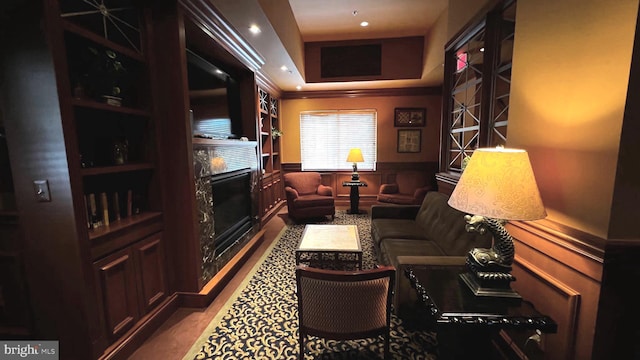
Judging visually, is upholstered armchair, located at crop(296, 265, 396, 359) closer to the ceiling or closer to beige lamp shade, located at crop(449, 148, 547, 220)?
beige lamp shade, located at crop(449, 148, 547, 220)

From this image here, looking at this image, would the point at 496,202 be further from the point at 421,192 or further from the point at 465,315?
the point at 421,192

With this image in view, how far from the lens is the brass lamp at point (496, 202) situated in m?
1.17

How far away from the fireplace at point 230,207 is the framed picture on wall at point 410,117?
3.70m

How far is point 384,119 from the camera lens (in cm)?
595

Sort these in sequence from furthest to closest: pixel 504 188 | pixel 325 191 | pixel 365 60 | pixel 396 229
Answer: pixel 325 191 < pixel 365 60 < pixel 396 229 < pixel 504 188

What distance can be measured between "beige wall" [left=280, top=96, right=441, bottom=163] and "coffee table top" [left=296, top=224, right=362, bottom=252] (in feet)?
10.6

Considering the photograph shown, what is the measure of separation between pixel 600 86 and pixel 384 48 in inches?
171

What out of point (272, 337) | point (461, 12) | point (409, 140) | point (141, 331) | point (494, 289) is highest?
point (461, 12)

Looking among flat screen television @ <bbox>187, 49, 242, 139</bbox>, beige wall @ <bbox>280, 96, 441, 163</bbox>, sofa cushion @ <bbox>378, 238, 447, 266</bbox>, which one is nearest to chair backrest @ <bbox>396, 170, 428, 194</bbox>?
beige wall @ <bbox>280, 96, 441, 163</bbox>

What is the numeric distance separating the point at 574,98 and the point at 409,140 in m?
4.81

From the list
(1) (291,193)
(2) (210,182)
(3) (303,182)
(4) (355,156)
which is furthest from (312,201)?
(2) (210,182)

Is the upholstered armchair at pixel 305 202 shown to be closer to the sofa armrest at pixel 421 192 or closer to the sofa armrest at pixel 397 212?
the sofa armrest at pixel 397 212

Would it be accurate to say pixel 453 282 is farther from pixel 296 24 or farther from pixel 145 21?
pixel 296 24

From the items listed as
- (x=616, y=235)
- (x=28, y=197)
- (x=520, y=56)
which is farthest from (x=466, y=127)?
(x=28, y=197)
